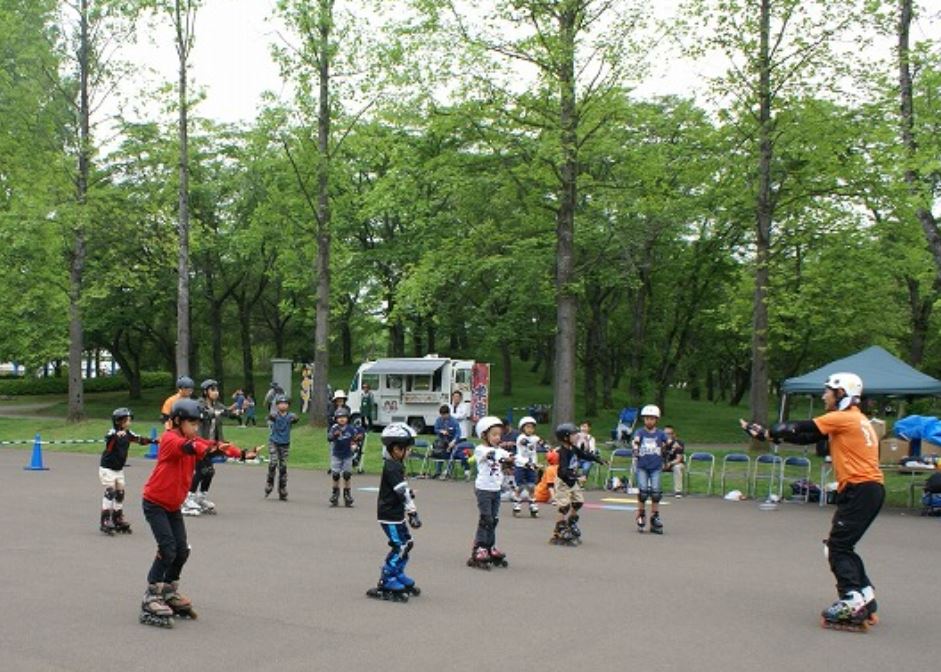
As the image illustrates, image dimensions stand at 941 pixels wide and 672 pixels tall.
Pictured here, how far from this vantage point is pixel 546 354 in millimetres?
54125

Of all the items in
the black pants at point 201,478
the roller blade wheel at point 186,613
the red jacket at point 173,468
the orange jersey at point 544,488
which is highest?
the red jacket at point 173,468

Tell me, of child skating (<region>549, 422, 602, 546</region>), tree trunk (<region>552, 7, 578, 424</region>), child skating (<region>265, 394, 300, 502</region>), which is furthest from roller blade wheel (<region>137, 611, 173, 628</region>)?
tree trunk (<region>552, 7, 578, 424</region>)

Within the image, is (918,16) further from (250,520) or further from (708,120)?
(250,520)

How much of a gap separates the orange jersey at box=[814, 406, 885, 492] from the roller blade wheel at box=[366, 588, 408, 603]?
3.89 meters

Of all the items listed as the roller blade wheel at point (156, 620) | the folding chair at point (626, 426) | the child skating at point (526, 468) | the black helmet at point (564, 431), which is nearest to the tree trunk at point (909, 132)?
the child skating at point (526, 468)

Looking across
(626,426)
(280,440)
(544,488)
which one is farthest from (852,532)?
(626,426)

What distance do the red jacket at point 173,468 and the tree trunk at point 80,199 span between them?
26.1 m

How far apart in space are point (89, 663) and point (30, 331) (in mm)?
34399

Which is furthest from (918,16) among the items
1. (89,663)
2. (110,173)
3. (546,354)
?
(546,354)

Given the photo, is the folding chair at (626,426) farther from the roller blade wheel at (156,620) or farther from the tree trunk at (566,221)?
the roller blade wheel at (156,620)

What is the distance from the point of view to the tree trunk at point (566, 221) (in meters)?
21.9

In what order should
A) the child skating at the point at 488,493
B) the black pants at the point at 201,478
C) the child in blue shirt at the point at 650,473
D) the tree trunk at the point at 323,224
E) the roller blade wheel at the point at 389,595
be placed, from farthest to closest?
the tree trunk at the point at 323,224
the black pants at the point at 201,478
the child in blue shirt at the point at 650,473
the child skating at the point at 488,493
the roller blade wheel at the point at 389,595

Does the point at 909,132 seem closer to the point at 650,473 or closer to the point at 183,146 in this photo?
the point at 650,473

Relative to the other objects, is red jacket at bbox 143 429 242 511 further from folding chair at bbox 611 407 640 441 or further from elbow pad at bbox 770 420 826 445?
folding chair at bbox 611 407 640 441
